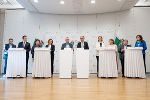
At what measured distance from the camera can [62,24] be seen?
8.00 meters

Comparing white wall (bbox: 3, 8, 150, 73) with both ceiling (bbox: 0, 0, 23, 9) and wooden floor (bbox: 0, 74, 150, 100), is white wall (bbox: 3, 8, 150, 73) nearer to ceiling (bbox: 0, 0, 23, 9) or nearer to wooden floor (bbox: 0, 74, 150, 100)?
ceiling (bbox: 0, 0, 23, 9)

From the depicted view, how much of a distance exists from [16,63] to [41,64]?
0.78 m

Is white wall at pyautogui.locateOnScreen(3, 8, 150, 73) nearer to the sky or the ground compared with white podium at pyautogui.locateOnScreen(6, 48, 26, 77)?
nearer to the sky

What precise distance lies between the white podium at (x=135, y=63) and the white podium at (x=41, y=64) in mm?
2404

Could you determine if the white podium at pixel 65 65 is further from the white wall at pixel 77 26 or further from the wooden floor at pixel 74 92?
the white wall at pixel 77 26

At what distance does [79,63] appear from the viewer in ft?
15.1

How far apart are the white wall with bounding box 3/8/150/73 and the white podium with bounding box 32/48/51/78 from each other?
3207mm

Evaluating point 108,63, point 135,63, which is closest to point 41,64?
point 108,63

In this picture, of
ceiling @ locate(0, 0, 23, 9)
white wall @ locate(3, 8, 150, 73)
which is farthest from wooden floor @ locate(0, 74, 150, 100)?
ceiling @ locate(0, 0, 23, 9)

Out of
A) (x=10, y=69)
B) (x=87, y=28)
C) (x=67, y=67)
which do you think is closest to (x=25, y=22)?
(x=87, y=28)

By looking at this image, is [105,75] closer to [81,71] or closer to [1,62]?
[81,71]

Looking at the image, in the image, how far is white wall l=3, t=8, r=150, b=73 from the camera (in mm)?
7316

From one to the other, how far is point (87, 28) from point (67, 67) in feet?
12.4

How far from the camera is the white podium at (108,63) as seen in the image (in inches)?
179
